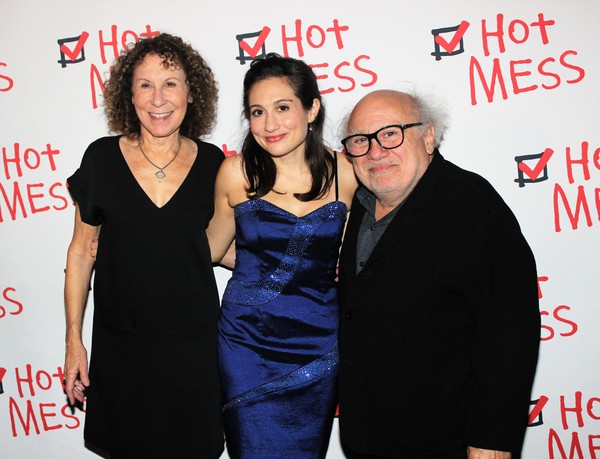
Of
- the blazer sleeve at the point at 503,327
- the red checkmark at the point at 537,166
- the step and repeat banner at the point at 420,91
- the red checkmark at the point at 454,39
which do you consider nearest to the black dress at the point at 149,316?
the step and repeat banner at the point at 420,91

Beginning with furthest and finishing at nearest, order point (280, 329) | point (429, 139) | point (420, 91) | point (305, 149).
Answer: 1. point (420, 91)
2. point (305, 149)
3. point (280, 329)
4. point (429, 139)

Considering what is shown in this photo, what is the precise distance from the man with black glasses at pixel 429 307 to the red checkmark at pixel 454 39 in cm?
67

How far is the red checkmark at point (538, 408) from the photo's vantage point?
245cm

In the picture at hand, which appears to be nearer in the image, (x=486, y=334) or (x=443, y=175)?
(x=486, y=334)

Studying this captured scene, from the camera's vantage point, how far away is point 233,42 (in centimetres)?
238

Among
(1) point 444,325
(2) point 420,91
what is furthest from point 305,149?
(1) point 444,325

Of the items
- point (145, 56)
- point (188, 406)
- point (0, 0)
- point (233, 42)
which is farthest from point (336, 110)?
point (0, 0)

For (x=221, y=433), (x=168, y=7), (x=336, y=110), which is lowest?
(x=221, y=433)

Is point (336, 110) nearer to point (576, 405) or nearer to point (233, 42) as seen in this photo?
point (233, 42)

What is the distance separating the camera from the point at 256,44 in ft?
7.76

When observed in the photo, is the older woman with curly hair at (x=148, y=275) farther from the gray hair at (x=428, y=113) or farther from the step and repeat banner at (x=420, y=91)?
the gray hair at (x=428, y=113)

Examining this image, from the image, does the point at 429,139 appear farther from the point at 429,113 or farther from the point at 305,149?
the point at 305,149

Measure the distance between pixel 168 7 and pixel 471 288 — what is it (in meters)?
1.59

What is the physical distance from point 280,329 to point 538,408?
1197 millimetres
